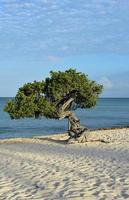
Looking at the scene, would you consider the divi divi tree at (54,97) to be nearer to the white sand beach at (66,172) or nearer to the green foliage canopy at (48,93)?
the green foliage canopy at (48,93)

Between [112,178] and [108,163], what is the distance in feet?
10.8

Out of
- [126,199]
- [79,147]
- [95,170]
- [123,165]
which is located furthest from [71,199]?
[79,147]

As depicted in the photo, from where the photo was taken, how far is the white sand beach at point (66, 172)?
1108 centimetres

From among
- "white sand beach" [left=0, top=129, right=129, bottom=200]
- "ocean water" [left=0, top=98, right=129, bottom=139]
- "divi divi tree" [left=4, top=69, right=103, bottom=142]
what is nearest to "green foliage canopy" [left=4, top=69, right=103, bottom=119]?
"divi divi tree" [left=4, top=69, right=103, bottom=142]

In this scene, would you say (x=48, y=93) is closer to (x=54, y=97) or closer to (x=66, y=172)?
(x=54, y=97)

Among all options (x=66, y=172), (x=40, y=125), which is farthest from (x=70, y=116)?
(x=40, y=125)

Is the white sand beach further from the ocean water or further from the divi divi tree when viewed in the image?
the ocean water

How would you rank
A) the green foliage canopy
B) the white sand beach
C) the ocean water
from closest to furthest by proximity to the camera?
the white sand beach < the green foliage canopy < the ocean water

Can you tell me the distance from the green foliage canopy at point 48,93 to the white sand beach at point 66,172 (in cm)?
279

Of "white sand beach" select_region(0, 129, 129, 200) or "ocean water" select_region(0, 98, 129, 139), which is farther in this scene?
"ocean water" select_region(0, 98, 129, 139)

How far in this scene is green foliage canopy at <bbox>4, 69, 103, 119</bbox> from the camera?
24.8 metres

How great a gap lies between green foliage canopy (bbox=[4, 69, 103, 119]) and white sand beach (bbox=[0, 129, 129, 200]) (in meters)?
2.79

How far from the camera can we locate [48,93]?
2539 centimetres

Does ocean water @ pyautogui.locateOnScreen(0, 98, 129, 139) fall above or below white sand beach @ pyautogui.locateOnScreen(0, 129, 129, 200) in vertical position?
above
